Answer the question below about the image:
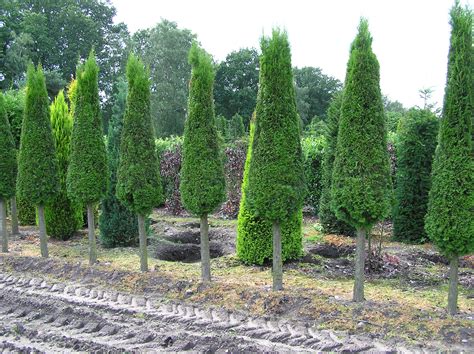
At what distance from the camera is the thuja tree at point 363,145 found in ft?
20.6

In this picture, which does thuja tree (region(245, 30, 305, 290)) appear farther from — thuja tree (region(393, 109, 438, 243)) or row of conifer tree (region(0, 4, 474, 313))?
thuja tree (region(393, 109, 438, 243))

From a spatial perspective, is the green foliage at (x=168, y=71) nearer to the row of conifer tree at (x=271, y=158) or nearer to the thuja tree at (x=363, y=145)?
the row of conifer tree at (x=271, y=158)

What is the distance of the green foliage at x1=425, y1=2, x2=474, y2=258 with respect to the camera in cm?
568

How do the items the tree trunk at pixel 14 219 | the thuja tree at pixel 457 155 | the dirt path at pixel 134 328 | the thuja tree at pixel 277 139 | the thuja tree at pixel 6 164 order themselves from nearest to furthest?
the dirt path at pixel 134 328
the thuja tree at pixel 457 155
the thuja tree at pixel 277 139
the thuja tree at pixel 6 164
the tree trunk at pixel 14 219

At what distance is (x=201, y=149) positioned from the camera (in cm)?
750

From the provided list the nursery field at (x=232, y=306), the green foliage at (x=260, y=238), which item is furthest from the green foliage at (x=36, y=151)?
the green foliage at (x=260, y=238)

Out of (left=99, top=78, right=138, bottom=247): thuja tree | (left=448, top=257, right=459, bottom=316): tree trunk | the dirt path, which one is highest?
(left=99, top=78, right=138, bottom=247): thuja tree

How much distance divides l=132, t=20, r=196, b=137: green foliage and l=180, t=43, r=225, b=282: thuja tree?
96.9ft

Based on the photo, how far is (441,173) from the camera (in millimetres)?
5836

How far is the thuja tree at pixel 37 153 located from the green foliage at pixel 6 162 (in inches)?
36.4

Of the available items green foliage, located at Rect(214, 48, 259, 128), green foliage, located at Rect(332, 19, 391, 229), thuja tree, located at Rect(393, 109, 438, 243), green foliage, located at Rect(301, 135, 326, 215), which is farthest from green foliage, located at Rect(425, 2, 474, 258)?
green foliage, located at Rect(214, 48, 259, 128)

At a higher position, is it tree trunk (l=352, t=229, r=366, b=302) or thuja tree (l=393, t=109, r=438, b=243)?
thuja tree (l=393, t=109, r=438, b=243)

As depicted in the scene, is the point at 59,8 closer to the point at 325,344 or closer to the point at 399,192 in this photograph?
the point at 399,192

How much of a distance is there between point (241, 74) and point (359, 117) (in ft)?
131
